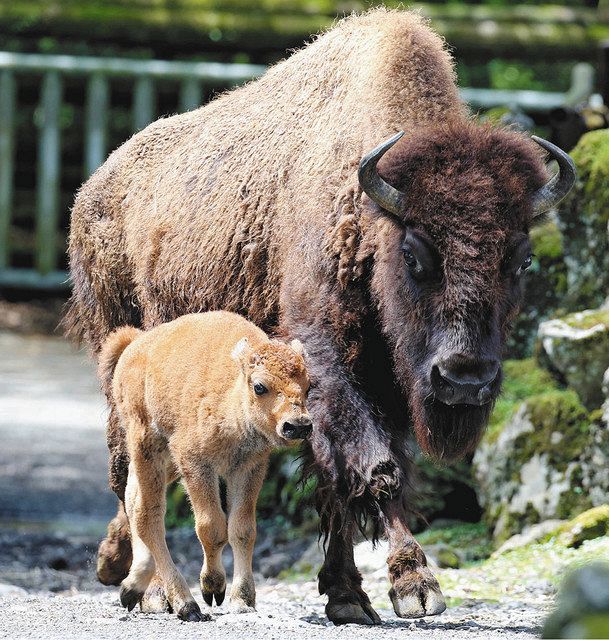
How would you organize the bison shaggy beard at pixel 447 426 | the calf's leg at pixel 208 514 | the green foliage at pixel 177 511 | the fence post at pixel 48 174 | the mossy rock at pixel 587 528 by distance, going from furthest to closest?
the fence post at pixel 48 174, the green foliage at pixel 177 511, the mossy rock at pixel 587 528, the bison shaggy beard at pixel 447 426, the calf's leg at pixel 208 514

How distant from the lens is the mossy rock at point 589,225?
399 inches

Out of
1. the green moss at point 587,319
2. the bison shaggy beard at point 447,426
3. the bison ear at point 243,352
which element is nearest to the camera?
the bison ear at point 243,352

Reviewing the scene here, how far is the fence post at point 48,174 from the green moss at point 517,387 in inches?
378

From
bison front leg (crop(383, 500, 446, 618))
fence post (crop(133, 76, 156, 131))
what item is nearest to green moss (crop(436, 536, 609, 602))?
bison front leg (crop(383, 500, 446, 618))

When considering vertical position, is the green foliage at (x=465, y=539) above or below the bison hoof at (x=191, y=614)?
below

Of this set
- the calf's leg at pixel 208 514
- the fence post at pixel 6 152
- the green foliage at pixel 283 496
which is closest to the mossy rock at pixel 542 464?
the green foliage at pixel 283 496

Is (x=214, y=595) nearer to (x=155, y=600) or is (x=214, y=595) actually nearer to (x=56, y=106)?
(x=155, y=600)

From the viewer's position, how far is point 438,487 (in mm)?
10508

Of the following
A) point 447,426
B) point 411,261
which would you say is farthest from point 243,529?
point 411,261

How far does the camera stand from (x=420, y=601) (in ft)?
22.1

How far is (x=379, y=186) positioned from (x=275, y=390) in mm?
1312

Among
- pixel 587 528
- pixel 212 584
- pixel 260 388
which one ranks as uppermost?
pixel 260 388

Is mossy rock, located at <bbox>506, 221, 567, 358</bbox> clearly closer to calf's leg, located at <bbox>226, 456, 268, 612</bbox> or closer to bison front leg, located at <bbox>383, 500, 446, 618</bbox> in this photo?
bison front leg, located at <bbox>383, 500, 446, 618</bbox>

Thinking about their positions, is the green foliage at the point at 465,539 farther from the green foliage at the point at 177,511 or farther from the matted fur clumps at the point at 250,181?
the matted fur clumps at the point at 250,181
